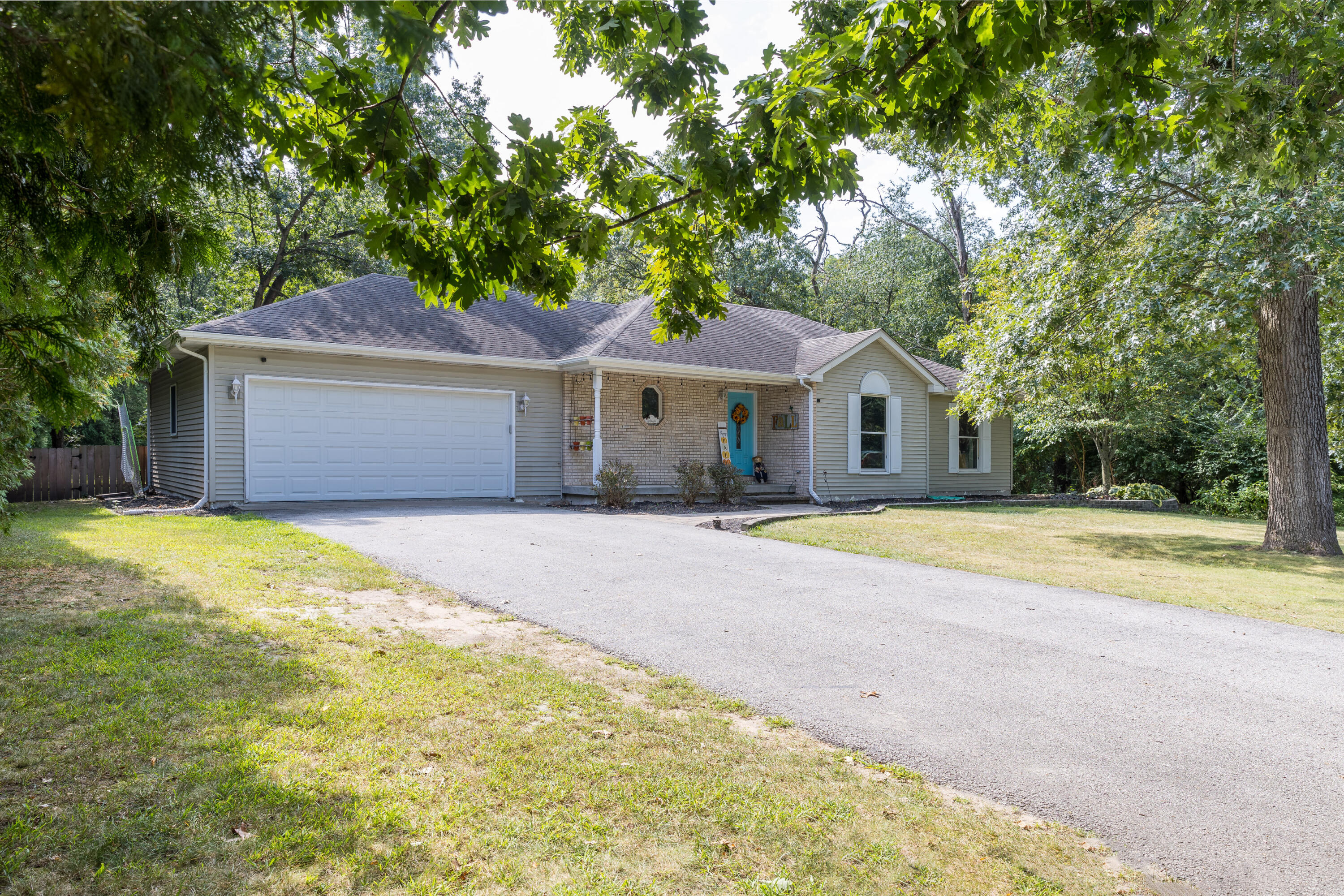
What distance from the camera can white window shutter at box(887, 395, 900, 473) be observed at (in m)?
18.6

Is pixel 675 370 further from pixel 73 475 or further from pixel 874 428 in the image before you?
pixel 73 475

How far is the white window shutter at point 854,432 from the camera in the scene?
18.0 m

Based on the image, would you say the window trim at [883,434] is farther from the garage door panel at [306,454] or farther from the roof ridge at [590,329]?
the garage door panel at [306,454]

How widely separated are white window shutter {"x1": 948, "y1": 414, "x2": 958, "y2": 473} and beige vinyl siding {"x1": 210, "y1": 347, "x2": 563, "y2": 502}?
1052 centimetres

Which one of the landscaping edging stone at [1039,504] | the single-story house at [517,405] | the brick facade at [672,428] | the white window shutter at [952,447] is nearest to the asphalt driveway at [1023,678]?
the single-story house at [517,405]

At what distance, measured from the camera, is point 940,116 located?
3.99 m

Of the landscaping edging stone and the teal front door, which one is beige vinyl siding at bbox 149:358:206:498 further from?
the teal front door

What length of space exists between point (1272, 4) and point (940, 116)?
157 inches

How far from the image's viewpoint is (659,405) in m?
17.2

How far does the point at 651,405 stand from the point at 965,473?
31.0ft

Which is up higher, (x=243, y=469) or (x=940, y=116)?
(x=940, y=116)

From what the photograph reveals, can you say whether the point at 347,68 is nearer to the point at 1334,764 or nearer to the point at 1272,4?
the point at 1334,764

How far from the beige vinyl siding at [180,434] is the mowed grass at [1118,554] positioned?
10.5 meters

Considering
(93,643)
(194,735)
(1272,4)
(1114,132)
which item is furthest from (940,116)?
(93,643)
